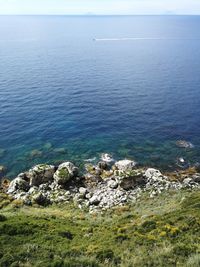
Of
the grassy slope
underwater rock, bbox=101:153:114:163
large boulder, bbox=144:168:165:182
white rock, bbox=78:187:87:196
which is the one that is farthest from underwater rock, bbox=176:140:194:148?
white rock, bbox=78:187:87:196

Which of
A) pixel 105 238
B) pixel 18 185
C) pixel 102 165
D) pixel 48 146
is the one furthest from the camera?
pixel 48 146

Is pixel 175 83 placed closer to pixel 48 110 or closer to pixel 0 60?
pixel 48 110

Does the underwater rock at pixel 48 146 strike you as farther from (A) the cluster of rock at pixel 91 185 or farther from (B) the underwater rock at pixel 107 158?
(B) the underwater rock at pixel 107 158

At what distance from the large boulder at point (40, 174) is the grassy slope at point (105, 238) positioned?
411 inches

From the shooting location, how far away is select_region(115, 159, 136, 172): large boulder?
62406 millimetres

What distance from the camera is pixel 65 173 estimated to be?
58.8 m

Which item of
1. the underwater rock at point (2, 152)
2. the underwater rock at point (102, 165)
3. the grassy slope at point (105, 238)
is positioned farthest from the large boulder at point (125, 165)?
the underwater rock at point (2, 152)

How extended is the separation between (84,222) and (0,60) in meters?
134

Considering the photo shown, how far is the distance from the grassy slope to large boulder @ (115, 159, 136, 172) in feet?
46.9

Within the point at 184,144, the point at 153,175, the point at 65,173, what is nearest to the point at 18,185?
the point at 65,173

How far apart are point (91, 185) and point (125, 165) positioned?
8.32 meters

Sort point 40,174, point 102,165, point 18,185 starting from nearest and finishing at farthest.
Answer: point 18,185 → point 40,174 → point 102,165

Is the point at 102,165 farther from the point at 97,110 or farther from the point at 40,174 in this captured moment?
the point at 97,110

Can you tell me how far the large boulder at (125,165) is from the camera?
6241 centimetres
